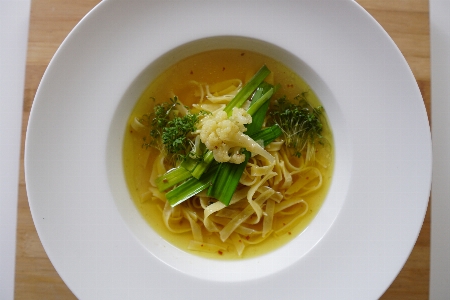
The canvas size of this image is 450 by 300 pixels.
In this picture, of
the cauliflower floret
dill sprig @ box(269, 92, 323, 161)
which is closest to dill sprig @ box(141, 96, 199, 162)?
the cauliflower floret

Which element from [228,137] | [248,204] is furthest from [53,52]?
[248,204]

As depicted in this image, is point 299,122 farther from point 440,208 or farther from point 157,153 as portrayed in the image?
point 440,208

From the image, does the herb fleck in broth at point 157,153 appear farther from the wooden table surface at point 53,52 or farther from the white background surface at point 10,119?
the white background surface at point 10,119

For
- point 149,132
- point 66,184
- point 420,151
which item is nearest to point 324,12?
point 420,151

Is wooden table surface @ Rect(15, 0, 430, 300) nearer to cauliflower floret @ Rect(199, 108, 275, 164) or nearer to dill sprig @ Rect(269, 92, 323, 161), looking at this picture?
dill sprig @ Rect(269, 92, 323, 161)

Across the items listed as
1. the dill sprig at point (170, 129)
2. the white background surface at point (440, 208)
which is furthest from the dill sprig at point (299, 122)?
the white background surface at point (440, 208)

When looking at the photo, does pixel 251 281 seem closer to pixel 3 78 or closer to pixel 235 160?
pixel 235 160

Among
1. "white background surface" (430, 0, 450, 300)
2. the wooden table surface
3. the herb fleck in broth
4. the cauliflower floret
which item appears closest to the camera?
the cauliflower floret
